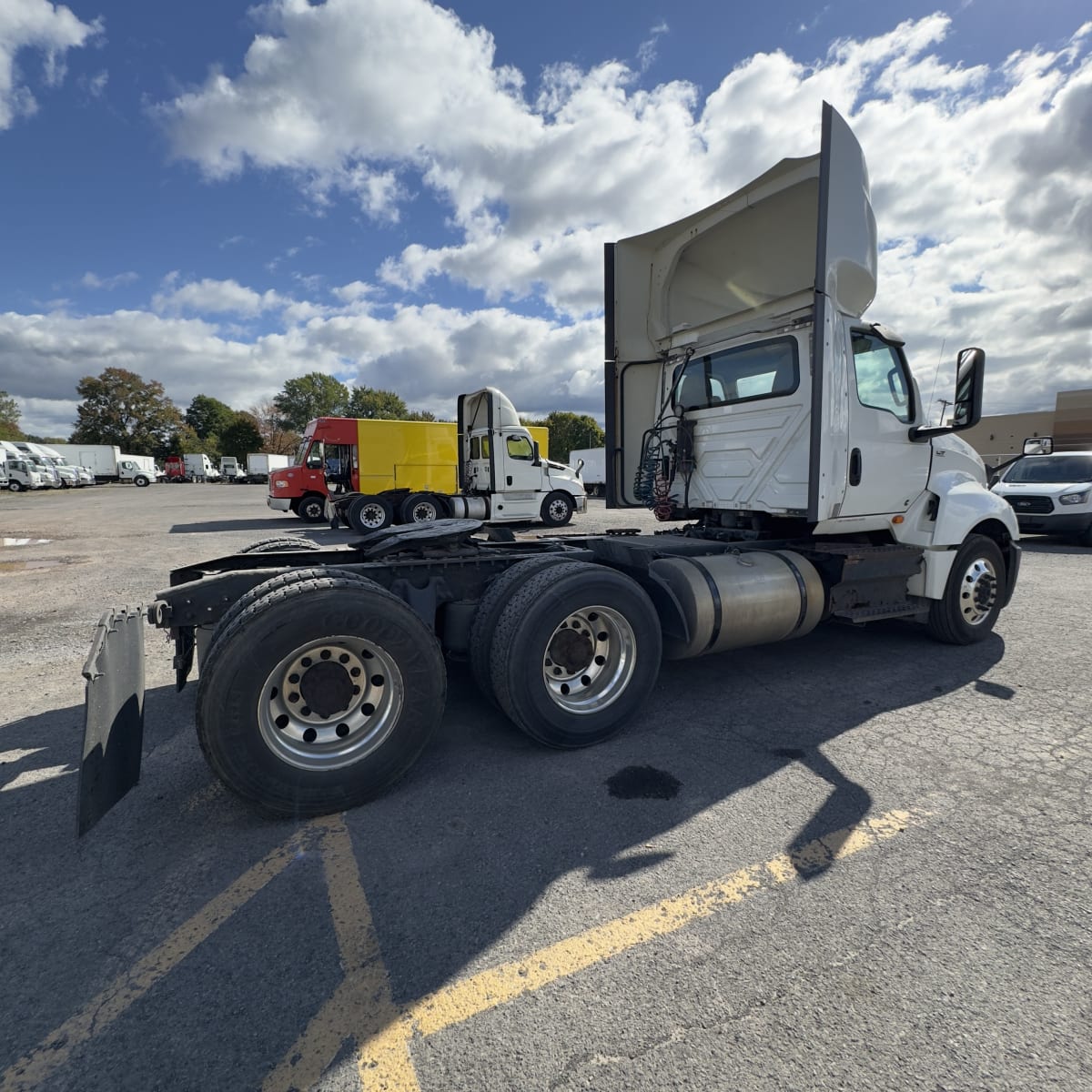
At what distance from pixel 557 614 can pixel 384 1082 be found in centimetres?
224

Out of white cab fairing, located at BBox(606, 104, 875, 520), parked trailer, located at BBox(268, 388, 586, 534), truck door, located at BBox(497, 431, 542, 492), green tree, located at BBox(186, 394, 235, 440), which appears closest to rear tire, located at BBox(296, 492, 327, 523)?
parked trailer, located at BBox(268, 388, 586, 534)

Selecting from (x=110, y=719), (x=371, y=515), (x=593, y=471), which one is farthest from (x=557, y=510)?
(x=593, y=471)

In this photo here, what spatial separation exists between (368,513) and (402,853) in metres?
14.7

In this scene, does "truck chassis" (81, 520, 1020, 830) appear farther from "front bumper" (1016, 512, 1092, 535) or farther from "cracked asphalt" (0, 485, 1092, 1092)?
"front bumper" (1016, 512, 1092, 535)

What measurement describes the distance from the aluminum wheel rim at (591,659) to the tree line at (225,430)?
6625 cm

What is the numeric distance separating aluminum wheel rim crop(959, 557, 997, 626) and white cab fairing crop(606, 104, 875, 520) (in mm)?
1918

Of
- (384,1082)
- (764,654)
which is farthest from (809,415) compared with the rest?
(384,1082)

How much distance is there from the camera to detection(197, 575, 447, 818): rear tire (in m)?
2.74

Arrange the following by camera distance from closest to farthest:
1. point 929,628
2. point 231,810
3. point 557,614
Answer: point 231,810 → point 557,614 → point 929,628

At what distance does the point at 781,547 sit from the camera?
5.23 meters

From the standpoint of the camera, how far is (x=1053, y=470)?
43.7ft

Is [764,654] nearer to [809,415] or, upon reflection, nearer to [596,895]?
[809,415]

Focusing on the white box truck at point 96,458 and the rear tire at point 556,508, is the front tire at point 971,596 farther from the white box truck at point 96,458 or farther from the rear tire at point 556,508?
the white box truck at point 96,458

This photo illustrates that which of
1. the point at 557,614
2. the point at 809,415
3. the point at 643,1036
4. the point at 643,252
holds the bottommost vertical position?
the point at 643,1036
